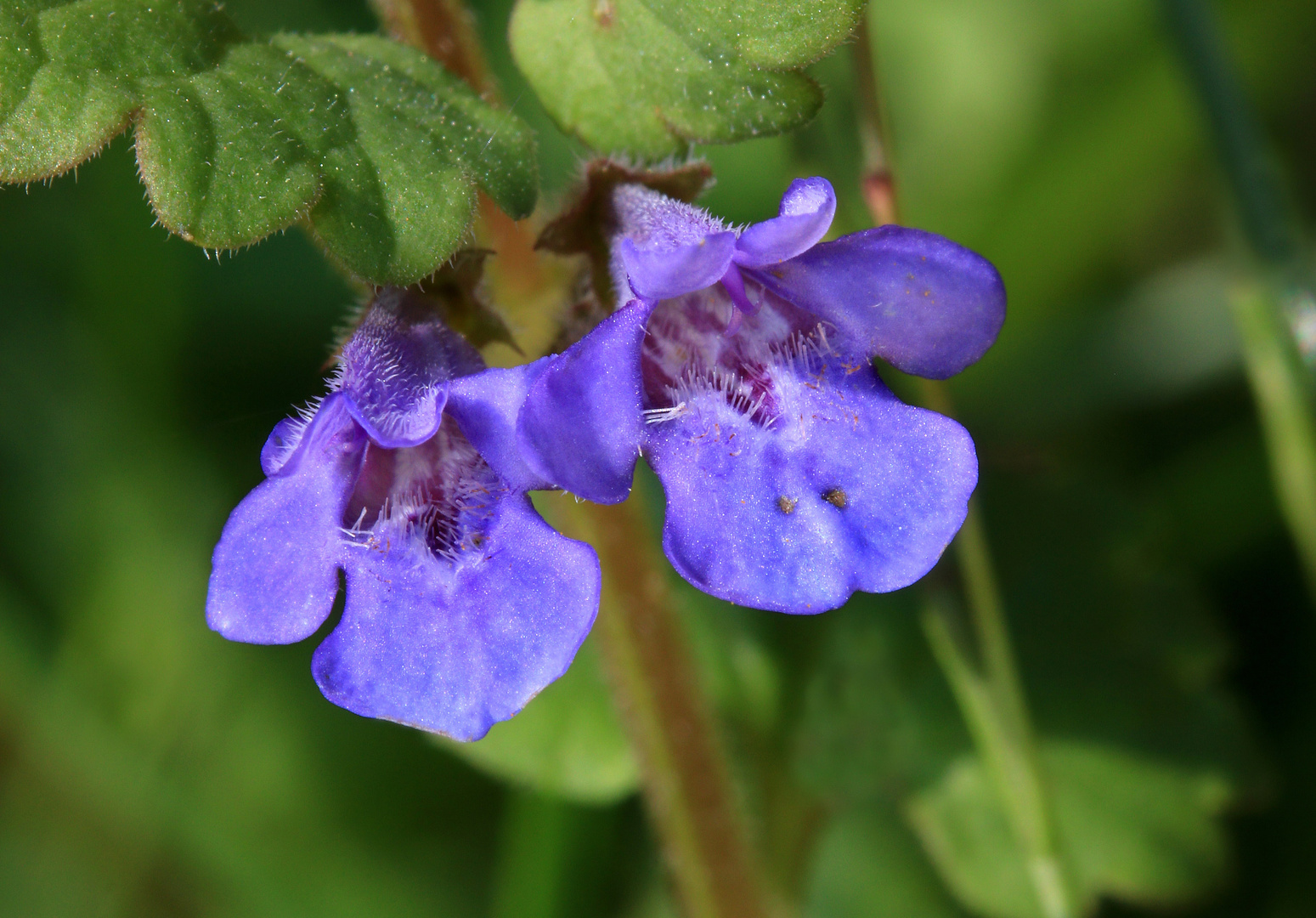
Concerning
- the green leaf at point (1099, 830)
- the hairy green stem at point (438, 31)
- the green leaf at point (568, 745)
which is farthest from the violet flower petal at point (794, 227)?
the green leaf at point (1099, 830)

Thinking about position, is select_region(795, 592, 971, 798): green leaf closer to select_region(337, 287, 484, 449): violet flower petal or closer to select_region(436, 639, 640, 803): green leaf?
select_region(436, 639, 640, 803): green leaf

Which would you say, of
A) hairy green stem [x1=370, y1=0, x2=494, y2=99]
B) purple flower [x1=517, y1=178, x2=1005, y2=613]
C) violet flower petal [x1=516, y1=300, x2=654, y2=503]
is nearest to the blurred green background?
hairy green stem [x1=370, y1=0, x2=494, y2=99]

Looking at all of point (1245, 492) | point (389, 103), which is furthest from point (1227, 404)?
point (389, 103)

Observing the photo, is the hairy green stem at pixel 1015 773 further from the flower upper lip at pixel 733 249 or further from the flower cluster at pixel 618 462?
the flower upper lip at pixel 733 249

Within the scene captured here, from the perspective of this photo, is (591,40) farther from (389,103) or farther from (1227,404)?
(1227,404)

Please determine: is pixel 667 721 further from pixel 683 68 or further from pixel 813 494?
pixel 683 68

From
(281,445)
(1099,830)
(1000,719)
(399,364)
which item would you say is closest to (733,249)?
(399,364)
